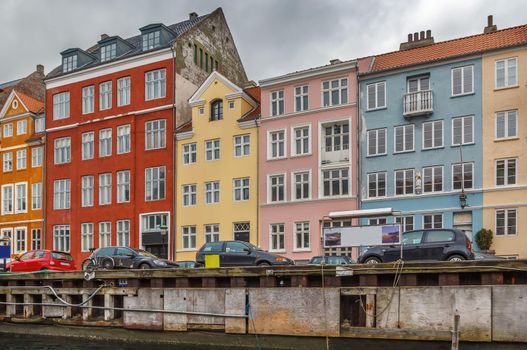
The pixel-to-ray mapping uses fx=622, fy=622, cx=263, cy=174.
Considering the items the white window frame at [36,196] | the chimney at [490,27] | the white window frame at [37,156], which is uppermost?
the chimney at [490,27]

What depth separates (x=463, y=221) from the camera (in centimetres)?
3675

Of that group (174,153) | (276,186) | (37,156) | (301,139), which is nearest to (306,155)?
(301,139)

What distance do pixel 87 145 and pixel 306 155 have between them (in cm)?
2088

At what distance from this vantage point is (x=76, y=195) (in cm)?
5284

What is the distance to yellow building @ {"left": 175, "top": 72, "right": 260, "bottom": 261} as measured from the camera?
4453 cm

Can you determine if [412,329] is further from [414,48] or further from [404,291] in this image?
[414,48]

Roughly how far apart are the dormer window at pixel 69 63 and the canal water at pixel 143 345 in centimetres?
3311

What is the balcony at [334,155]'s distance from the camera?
4125 cm

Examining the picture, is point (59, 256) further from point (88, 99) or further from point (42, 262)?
point (88, 99)

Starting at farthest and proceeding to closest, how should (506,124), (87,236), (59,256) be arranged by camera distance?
(87,236)
(506,124)
(59,256)

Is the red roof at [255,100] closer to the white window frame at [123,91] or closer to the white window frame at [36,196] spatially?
the white window frame at [123,91]

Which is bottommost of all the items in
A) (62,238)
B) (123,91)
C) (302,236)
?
(62,238)

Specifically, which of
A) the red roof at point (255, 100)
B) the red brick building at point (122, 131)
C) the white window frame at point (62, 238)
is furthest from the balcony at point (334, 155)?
the white window frame at point (62, 238)

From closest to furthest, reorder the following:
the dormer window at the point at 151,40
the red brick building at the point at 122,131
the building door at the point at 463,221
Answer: the building door at the point at 463,221 < the red brick building at the point at 122,131 < the dormer window at the point at 151,40
